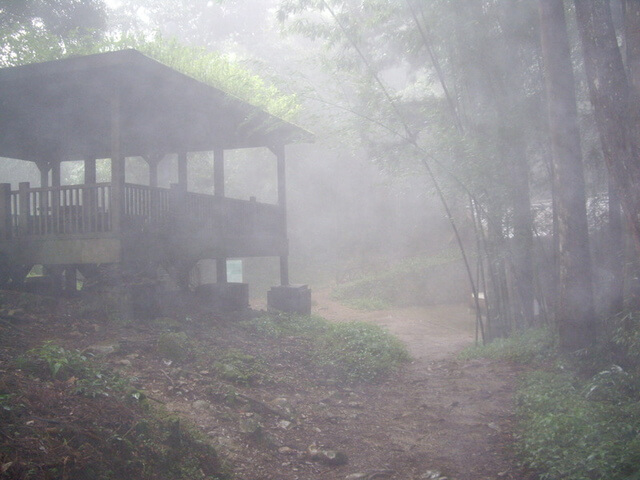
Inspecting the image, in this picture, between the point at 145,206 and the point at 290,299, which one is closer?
the point at 145,206

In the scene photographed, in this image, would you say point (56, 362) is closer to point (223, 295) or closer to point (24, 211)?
point (24, 211)

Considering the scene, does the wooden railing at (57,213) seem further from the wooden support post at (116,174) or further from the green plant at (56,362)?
the green plant at (56,362)

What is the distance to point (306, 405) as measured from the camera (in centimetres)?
606

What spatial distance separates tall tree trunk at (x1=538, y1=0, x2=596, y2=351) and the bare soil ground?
1009mm

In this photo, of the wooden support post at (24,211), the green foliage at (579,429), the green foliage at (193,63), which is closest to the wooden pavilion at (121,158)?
the wooden support post at (24,211)

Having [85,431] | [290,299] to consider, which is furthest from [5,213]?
[85,431]

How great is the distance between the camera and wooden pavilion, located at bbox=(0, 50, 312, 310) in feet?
26.7

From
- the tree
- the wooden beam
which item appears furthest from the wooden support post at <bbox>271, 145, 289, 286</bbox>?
the tree

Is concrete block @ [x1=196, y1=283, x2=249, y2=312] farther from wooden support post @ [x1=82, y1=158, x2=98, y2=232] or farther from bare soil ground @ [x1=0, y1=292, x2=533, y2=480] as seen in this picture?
wooden support post @ [x1=82, y1=158, x2=98, y2=232]

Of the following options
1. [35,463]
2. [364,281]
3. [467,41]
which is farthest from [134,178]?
[35,463]

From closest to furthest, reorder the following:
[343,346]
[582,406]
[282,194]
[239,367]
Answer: [582,406] < [239,367] < [343,346] < [282,194]

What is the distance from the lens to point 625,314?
6.69 m

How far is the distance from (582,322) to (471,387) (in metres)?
1.61

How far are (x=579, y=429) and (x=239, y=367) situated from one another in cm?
366
